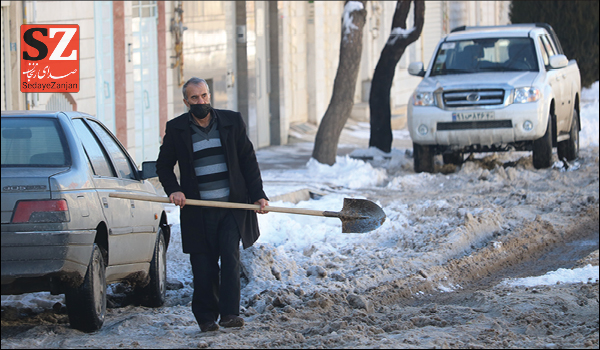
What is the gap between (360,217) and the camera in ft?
20.5

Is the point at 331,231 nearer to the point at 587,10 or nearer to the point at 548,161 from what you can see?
the point at 548,161

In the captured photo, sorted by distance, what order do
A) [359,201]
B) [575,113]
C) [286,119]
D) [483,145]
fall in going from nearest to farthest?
[359,201], [483,145], [575,113], [286,119]

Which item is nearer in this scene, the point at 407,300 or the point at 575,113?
the point at 407,300

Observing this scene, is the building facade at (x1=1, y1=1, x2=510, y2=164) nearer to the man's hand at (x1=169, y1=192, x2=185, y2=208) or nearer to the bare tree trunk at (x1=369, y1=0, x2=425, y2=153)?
the bare tree trunk at (x1=369, y1=0, x2=425, y2=153)

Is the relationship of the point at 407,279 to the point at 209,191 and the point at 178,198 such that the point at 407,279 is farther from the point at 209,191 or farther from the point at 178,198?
the point at 178,198

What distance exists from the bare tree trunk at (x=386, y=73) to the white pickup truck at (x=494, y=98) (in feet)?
4.32

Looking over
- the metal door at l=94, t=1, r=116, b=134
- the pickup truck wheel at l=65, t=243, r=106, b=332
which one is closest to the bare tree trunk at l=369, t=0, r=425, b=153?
the metal door at l=94, t=1, r=116, b=134

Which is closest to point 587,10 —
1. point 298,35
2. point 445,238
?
point 298,35

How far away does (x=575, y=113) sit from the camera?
1531 centimetres

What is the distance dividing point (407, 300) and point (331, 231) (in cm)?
243

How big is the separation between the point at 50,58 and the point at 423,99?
7206 mm

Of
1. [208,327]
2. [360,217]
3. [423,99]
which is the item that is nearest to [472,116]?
[423,99]

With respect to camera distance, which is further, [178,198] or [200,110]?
[200,110]

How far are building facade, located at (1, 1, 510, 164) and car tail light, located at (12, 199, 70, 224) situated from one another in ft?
17.9
